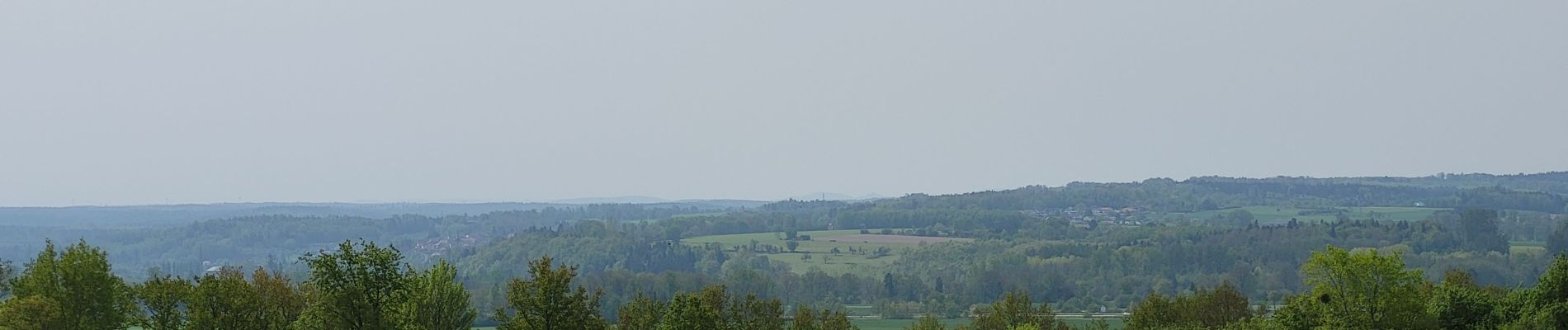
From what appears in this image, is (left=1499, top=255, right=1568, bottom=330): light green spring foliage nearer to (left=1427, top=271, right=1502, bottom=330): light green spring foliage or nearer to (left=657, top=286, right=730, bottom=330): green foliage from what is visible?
(left=1427, top=271, right=1502, bottom=330): light green spring foliage

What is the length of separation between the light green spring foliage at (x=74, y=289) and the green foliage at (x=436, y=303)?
11.2 m

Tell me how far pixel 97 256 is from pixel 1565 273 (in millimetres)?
52024

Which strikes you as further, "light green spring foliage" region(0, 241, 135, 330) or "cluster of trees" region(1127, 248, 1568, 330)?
"cluster of trees" region(1127, 248, 1568, 330)

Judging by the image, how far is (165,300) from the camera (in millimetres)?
49250

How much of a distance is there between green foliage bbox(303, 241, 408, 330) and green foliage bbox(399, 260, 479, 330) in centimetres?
73

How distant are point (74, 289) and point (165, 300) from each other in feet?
10.2

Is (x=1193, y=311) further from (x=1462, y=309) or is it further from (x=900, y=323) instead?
(x=900, y=323)

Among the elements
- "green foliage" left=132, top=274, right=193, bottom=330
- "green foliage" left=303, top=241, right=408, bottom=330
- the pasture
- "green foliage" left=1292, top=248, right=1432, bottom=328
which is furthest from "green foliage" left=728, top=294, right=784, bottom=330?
the pasture

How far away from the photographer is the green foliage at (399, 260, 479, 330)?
44.6m

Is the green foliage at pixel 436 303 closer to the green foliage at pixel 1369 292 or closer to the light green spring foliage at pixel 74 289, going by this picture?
the light green spring foliage at pixel 74 289

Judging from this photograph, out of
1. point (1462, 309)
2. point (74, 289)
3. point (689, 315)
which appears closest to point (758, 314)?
point (689, 315)

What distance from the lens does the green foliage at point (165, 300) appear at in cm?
4891

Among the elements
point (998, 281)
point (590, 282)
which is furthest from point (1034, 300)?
point (590, 282)

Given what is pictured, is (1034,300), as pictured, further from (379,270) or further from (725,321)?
(379,270)
